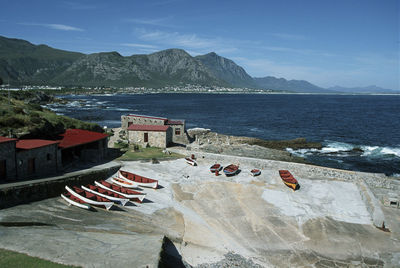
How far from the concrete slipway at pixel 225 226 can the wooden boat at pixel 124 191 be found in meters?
0.76

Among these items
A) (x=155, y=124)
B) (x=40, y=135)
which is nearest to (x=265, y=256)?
(x=40, y=135)

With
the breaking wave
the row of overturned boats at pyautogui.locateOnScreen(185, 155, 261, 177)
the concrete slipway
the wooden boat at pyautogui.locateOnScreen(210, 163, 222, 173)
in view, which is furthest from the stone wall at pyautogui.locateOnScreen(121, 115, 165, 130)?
the breaking wave

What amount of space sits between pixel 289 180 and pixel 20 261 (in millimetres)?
21092

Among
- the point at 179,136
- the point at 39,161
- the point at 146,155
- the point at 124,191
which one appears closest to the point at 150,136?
the point at 146,155

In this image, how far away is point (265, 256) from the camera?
16.4 meters

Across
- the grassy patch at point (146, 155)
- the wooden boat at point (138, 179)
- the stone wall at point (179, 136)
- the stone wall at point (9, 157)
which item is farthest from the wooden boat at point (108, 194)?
the stone wall at point (179, 136)

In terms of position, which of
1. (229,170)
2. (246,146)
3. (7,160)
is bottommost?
(246,146)

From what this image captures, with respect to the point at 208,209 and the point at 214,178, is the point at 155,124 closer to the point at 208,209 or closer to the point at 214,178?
the point at 214,178

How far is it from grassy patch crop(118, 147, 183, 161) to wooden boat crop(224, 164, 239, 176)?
6838 millimetres

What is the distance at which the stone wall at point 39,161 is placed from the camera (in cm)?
2114

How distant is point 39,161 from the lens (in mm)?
22625

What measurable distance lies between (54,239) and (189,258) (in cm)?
702

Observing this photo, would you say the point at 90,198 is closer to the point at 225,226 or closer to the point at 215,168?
the point at 225,226

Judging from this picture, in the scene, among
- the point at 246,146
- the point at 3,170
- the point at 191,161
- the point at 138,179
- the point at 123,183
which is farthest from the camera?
the point at 246,146
